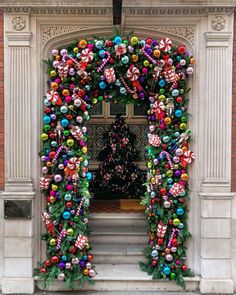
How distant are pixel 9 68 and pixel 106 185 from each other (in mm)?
4045

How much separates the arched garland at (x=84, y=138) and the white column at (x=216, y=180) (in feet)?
0.98

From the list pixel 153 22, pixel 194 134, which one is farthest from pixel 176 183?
pixel 153 22

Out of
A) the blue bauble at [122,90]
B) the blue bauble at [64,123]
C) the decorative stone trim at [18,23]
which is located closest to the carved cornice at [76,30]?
the decorative stone trim at [18,23]

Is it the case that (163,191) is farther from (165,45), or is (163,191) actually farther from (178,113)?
(165,45)

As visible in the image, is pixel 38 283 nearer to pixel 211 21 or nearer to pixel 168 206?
pixel 168 206

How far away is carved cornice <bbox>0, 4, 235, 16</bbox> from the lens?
5.62 m

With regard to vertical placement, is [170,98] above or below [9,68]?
below

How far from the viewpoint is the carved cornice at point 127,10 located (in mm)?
5621

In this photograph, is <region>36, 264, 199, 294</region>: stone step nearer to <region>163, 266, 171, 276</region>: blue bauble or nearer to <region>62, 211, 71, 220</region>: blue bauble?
<region>163, 266, 171, 276</region>: blue bauble

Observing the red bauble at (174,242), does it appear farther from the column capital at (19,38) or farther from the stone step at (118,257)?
the column capital at (19,38)

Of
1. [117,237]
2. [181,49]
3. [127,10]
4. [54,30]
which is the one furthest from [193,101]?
[117,237]

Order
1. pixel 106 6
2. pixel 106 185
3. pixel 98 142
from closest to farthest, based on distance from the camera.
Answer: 1. pixel 106 6
2. pixel 106 185
3. pixel 98 142

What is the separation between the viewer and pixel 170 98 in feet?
18.8

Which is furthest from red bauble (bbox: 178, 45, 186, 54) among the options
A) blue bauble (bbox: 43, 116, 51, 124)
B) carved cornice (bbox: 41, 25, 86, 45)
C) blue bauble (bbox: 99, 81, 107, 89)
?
blue bauble (bbox: 43, 116, 51, 124)
